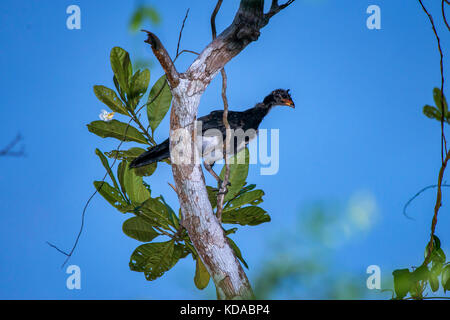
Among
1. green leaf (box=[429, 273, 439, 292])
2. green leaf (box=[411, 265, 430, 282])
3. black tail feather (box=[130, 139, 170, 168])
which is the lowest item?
green leaf (box=[429, 273, 439, 292])

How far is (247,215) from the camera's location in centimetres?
140

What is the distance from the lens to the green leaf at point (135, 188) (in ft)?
4.58

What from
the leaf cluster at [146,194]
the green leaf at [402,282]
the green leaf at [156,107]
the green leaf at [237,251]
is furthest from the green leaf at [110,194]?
the green leaf at [402,282]

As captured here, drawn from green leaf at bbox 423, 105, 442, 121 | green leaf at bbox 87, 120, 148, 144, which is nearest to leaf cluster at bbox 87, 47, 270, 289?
green leaf at bbox 87, 120, 148, 144

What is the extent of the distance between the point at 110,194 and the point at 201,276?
395mm

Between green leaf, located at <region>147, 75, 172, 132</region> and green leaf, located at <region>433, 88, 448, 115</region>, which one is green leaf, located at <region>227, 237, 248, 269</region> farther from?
green leaf, located at <region>433, 88, 448, 115</region>

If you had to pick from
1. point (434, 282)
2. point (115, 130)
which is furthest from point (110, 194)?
point (434, 282)

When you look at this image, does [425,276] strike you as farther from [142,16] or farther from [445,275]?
[142,16]

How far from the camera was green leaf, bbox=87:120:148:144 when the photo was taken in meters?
1.41

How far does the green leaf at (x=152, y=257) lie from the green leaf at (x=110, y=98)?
0.44 metres

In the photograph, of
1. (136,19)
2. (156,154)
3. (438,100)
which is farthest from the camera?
(156,154)

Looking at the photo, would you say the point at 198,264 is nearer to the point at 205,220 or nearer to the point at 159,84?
the point at 205,220

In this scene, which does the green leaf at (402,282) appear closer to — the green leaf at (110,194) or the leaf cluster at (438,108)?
the leaf cluster at (438,108)

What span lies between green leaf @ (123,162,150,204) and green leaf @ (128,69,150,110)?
0.22 metres
